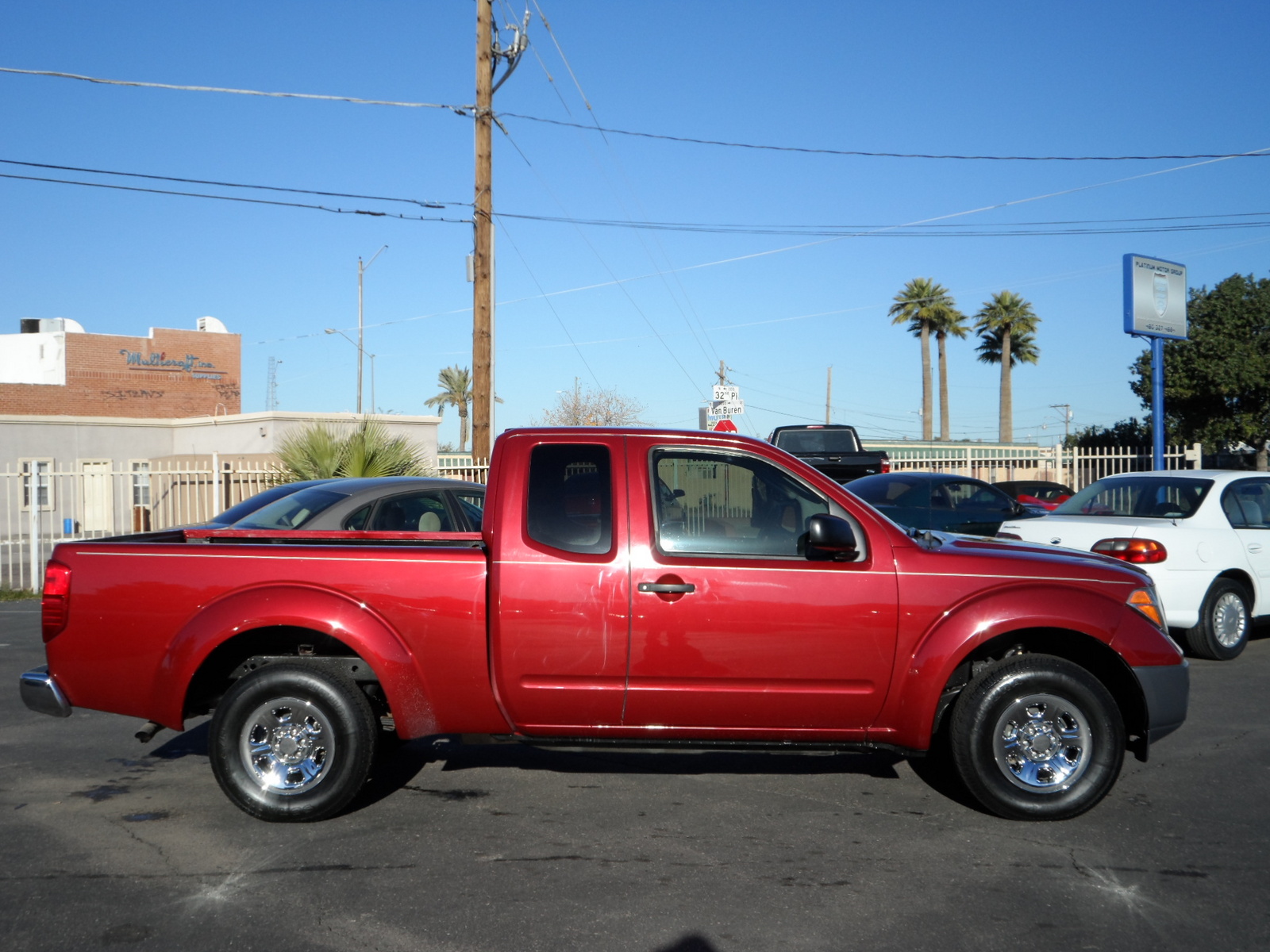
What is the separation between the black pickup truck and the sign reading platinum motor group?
5920mm

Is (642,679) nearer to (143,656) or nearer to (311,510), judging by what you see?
(143,656)

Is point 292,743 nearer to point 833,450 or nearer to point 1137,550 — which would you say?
point 1137,550

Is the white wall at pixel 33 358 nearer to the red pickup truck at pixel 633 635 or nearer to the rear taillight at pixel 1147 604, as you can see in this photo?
the red pickup truck at pixel 633 635

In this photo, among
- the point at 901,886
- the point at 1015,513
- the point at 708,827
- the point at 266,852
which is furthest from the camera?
the point at 1015,513

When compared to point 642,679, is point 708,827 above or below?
below

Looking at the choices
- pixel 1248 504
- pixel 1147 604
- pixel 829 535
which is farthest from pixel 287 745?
pixel 1248 504

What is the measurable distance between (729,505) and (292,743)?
2398 mm

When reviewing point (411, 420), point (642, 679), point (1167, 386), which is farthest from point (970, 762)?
point (1167, 386)

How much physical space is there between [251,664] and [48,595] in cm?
100

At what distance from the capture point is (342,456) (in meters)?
17.1

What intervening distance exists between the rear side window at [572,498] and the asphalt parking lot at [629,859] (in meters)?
1.38

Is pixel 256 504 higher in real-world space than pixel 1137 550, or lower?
higher

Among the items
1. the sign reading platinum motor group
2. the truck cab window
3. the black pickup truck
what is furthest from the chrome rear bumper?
the sign reading platinum motor group

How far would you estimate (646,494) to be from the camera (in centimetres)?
503
